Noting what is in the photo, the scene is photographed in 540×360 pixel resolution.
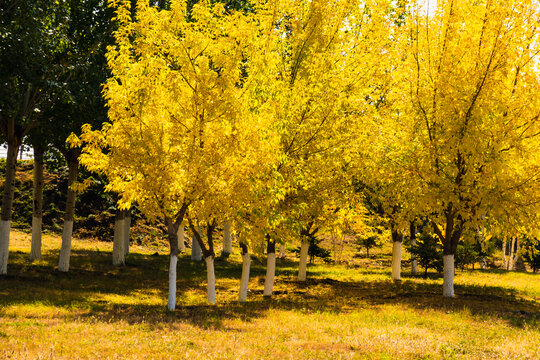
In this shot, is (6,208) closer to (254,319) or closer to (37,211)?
(37,211)

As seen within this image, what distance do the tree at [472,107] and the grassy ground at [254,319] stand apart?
4008 mm

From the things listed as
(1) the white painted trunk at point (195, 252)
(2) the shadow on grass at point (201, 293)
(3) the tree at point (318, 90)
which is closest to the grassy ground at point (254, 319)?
(2) the shadow on grass at point (201, 293)

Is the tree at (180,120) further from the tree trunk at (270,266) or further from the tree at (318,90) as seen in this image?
the tree trunk at (270,266)

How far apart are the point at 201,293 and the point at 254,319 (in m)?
7.99

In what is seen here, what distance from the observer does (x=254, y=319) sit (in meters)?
12.4

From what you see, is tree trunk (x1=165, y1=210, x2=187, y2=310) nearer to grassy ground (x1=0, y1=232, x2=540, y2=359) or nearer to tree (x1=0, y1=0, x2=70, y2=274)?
grassy ground (x1=0, y1=232, x2=540, y2=359)

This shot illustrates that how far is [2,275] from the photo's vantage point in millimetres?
18344

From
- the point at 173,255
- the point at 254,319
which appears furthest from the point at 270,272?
the point at 254,319

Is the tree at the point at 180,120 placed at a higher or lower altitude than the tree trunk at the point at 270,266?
higher

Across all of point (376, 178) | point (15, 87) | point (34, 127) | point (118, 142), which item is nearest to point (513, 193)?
point (376, 178)

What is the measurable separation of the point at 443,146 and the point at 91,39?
17.4 meters

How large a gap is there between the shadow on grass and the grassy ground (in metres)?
0.05

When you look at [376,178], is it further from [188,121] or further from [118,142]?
[118,142]

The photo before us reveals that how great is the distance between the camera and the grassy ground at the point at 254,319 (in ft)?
28.7
